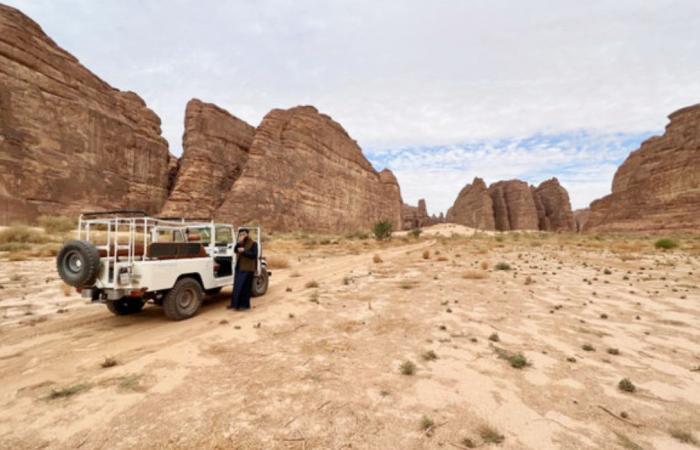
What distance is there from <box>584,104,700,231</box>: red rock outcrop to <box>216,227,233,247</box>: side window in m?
73.7

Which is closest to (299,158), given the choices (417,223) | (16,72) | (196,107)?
(196,107)

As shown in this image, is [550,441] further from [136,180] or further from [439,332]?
[136,180]

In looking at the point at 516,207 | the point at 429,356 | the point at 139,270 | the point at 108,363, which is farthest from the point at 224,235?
the point at 516,207

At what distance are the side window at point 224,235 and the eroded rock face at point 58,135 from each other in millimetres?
32385

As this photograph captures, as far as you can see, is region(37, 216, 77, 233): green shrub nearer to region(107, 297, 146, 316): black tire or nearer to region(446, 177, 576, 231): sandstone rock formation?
region(107, 297, 146, 316): black tire

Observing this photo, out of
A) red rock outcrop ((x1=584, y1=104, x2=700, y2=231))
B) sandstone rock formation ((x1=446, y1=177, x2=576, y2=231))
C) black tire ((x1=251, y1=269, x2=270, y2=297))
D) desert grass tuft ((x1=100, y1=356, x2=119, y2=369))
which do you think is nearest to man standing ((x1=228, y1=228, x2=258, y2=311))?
black tire ((x1=251, y1=269, x2=270, y2=297))

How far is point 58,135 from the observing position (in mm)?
33281

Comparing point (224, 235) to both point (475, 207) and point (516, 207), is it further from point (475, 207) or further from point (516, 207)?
point (516, 207)

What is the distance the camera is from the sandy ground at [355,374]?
307cm

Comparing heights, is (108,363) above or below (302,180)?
below

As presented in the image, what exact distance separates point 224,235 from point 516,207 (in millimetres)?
114832

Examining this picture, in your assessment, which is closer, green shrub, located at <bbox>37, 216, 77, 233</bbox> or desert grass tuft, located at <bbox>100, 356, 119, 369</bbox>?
desert grass tuft, located at <bbox>100, 356, 119, 369</bbox>

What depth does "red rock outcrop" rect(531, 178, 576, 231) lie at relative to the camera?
10844 cm

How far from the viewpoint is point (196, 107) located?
4944 cm
